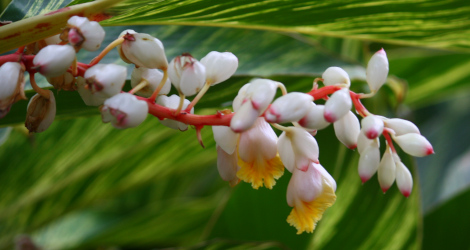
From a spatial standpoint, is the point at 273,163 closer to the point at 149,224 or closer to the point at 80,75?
the point at 80,75

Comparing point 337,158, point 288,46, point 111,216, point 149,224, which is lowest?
point 111,216

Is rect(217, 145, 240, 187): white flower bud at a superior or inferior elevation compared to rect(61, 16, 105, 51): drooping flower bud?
inferior

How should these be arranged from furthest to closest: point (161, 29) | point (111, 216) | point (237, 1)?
1. point (111, 216)
2. point (161, 29)
3. point (237, 1)

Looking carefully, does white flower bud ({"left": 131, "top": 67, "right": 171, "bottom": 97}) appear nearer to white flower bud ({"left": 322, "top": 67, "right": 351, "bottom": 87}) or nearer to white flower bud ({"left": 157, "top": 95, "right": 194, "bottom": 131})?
white flower bud ({"left": 157, "top": 95, "right": 194, "bottom": 131})

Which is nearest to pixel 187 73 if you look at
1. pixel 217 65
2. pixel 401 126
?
pixel 217 65

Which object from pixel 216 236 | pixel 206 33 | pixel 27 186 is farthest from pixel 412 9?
pixel 27 186

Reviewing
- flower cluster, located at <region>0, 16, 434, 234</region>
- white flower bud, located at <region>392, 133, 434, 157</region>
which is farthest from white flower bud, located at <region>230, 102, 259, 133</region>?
white flower bud, located at <region>392, 133, 434, 157</region>

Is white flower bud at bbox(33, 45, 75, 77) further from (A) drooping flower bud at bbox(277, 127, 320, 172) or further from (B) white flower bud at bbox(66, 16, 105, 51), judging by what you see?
(A) drooping flower bud at bbox(277, 127, 320, 172)

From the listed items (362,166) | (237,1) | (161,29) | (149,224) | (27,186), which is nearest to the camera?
(362,166)

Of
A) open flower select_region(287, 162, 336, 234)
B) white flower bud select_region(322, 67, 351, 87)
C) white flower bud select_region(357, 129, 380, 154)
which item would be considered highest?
white flower bud select_region(322, 67, 351, 87)
